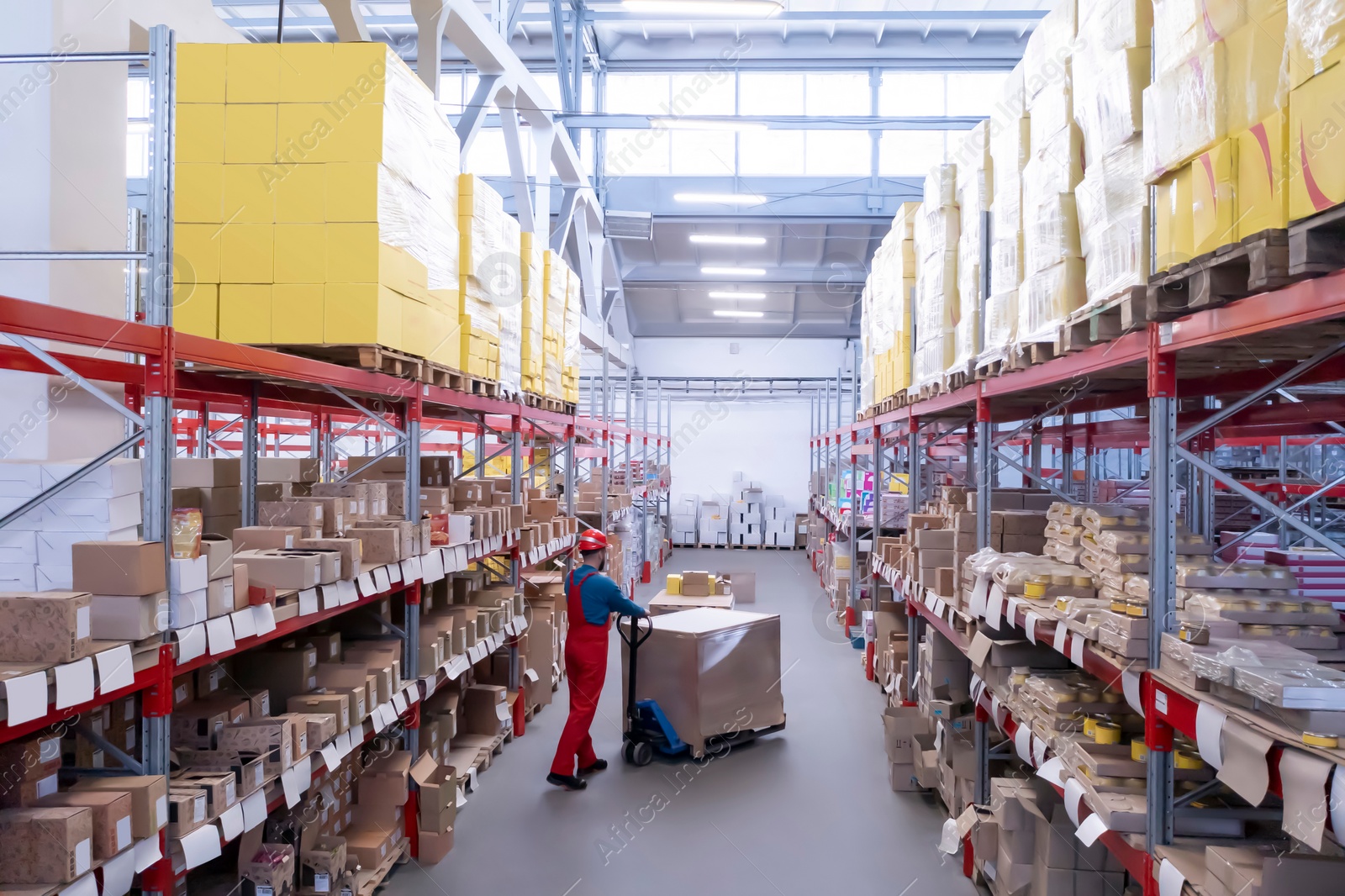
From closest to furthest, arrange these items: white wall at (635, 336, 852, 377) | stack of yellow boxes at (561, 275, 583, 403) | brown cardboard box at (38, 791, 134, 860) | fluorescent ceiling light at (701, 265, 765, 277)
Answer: brown cardboard box at (38, 791, 134, 860) → stack of yellow boxes at (561, 275, 583, 403) → fluorescent ceiling light at (701, 265, 765, 277) → white wall at (635, 336, 852, 377)

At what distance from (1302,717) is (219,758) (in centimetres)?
372

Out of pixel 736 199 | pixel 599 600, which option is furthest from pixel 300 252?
pixel 736 199

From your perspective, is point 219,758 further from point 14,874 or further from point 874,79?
point 874,79

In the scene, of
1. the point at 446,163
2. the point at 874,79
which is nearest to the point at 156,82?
the point at 446,163

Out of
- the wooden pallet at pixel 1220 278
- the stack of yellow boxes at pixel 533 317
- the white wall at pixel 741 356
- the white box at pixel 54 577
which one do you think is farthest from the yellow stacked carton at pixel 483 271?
the white wall at pixel 741 356

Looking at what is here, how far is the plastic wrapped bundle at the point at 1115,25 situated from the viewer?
3.25 metres

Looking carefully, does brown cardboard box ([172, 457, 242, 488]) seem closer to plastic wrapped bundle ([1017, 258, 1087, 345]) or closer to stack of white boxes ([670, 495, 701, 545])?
plastic wrapped bundle ([1017, 258, 1087, 345])

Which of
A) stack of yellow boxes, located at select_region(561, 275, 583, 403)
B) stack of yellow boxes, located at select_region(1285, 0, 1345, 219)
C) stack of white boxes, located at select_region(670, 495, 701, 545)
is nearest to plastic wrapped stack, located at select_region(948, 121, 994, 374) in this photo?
stack of yellow boxes, located at select_region(1285, 0, 1345, 219)

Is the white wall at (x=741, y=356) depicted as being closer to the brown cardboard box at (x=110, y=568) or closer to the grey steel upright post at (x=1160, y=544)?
the grey steel upright post at (x=1160, y=544)

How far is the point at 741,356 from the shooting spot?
22328 millimetres

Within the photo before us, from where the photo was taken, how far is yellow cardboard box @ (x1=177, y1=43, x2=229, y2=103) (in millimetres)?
4430

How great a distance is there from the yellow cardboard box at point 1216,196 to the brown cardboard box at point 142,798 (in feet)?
12.1

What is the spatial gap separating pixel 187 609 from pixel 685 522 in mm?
18514

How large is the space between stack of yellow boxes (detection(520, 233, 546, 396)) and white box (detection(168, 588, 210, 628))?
4564mm
